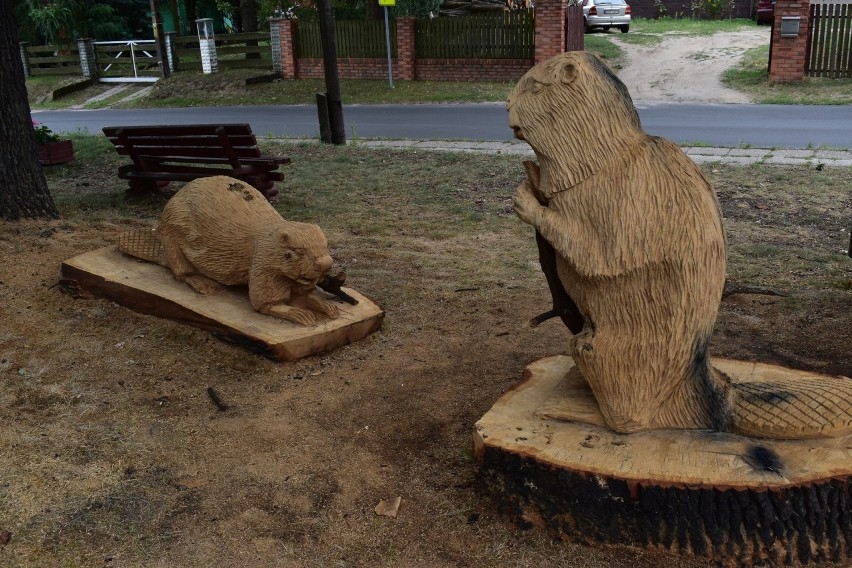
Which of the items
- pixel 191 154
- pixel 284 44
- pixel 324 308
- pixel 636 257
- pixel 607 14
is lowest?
pixel 324 308

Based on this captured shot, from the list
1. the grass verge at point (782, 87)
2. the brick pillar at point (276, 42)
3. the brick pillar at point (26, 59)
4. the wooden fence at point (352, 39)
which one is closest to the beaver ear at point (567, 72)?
the grass verge at point (782, 87)

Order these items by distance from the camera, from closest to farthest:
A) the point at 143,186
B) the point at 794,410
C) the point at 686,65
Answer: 1. the point at 794,410
2. the point at 143,186
3. the point at 686,65

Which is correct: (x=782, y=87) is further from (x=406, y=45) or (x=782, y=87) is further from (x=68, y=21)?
(x=68, y=21)

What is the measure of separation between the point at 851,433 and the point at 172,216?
397 centimetres

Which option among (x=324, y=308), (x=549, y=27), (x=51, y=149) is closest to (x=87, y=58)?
(x=549, y=27)

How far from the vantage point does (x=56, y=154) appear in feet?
35.8

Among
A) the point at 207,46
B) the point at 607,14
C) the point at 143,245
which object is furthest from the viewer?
the point at 607,14

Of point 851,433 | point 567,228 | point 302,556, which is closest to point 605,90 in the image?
point 567,228

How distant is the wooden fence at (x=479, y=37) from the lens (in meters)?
19.7

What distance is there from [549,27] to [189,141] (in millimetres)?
12865

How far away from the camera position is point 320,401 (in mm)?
4125

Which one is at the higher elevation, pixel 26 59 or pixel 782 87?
pixel 26 59

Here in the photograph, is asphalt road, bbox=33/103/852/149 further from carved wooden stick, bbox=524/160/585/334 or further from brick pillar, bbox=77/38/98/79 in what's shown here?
brick pillar, bbox=77/38/98/79

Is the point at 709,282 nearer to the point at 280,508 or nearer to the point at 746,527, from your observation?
the point at 746,527
